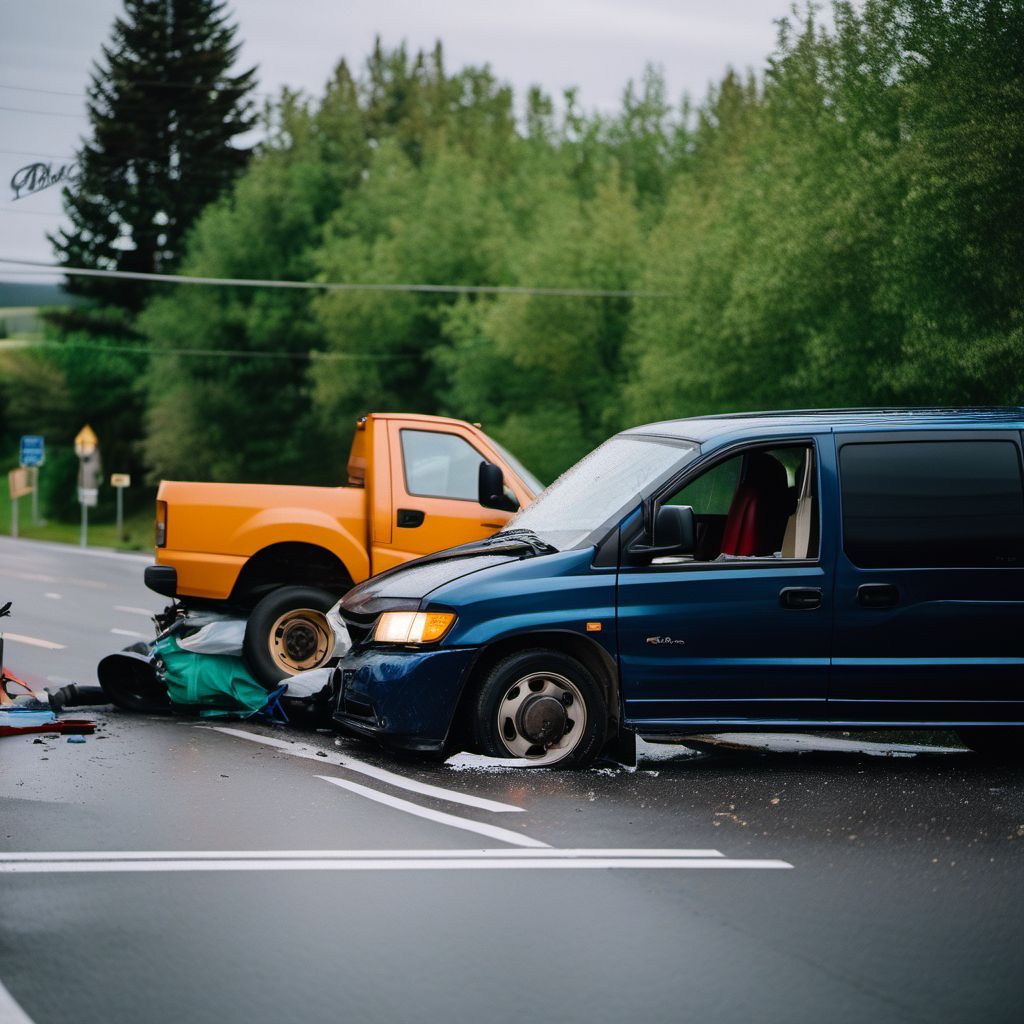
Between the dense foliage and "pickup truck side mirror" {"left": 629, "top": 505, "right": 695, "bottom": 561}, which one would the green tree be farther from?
"pickup truck side mirror" {"left": 629, "top": 505, "right": 695, "bottom": 561}

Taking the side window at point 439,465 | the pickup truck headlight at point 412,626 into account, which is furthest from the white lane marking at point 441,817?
the side window at point 439,465

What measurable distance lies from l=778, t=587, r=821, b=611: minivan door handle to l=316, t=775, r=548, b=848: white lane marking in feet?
7.36

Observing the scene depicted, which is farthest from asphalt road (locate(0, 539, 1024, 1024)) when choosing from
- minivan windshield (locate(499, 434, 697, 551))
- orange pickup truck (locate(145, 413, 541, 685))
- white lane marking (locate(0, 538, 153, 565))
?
white lane marking (locate(0, 538, 153, 565))

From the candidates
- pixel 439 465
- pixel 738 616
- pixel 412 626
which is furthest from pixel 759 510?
pixel 439 465

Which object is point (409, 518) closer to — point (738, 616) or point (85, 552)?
point (738, 616)

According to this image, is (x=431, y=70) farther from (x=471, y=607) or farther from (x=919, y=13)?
(x=471, y=607)

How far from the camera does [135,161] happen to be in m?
77.6

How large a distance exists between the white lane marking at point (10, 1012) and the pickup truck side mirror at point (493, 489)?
6.61 meters

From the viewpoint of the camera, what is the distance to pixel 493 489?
1148 cm

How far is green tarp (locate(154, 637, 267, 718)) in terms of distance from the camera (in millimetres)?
11297

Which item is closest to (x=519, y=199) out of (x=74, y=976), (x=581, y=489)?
(x=581, y=489)

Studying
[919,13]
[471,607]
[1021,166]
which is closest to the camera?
[471,607]

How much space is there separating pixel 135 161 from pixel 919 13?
51.2 meters

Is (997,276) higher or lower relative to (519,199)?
lower
